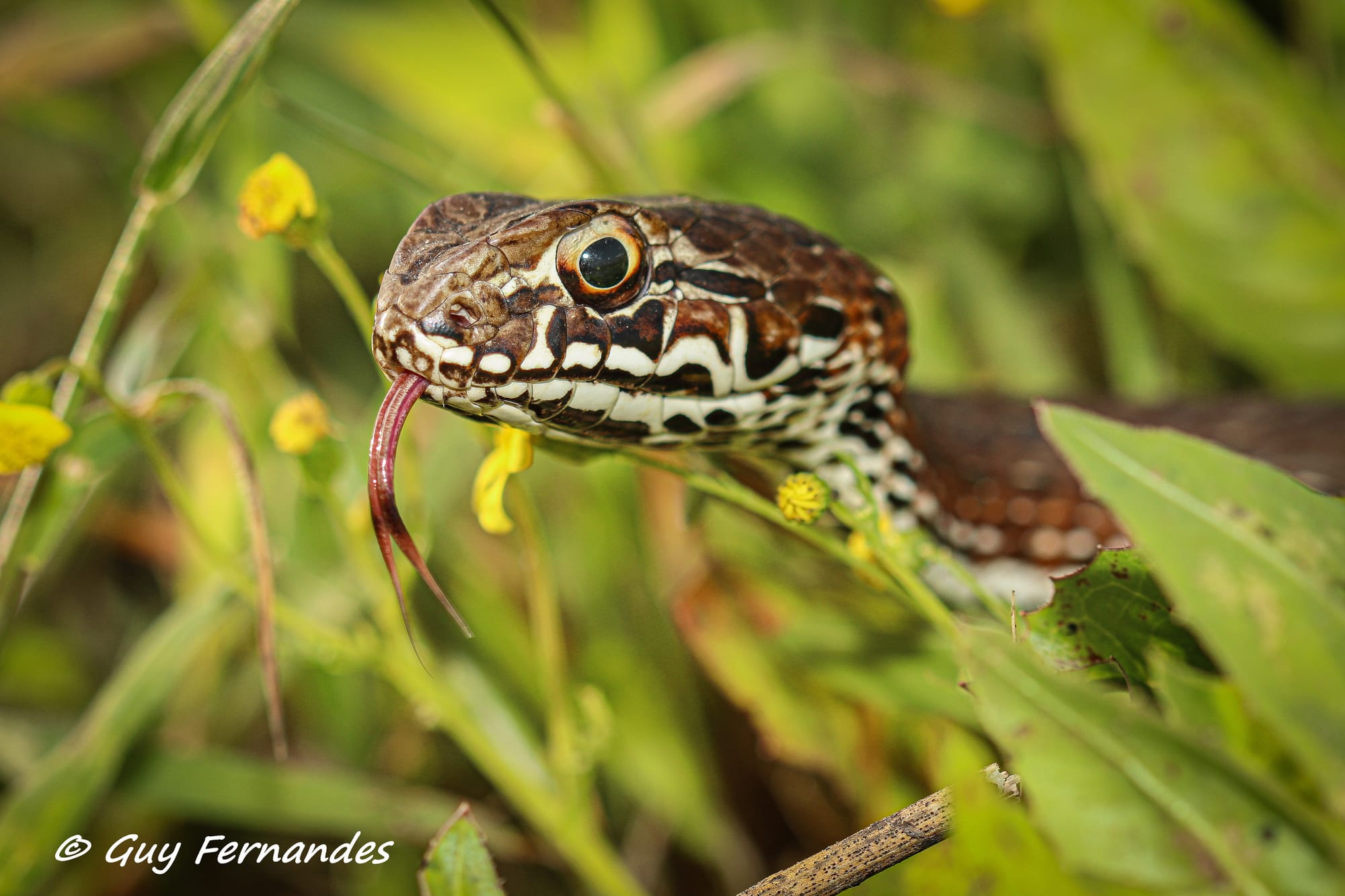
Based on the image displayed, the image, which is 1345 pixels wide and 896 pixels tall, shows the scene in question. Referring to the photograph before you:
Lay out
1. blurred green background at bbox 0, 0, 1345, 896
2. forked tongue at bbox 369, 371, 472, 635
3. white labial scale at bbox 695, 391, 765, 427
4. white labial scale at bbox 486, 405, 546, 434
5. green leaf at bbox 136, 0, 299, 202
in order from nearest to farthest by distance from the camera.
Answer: forked tongue at bbox 369, 371, 472, 635, white labial scale at bbox 486, 405, 546, 434, green leaf at bbox 136, 0, 299, 202, white labial scale at bbox 695, 391, 765, 427, blurred green background at bbox 0, 0, 1345, 896

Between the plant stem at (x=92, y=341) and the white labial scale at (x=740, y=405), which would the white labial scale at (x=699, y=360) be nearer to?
the white labial scale at (x=740, y=405)

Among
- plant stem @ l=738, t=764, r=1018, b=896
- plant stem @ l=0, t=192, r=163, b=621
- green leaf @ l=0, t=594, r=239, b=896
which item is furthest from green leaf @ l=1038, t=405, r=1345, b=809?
green leaf @ l=0, t=594, r=239, b=896

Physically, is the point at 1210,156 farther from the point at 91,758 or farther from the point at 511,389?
the point at 91,758

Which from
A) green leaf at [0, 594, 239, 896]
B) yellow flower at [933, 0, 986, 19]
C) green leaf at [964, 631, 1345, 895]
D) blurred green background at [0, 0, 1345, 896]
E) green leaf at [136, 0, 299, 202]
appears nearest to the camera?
green leaf at [964, 631, 1345, 895]

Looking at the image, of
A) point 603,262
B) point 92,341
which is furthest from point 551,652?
point 92,341

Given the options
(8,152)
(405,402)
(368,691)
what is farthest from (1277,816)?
(8,152)

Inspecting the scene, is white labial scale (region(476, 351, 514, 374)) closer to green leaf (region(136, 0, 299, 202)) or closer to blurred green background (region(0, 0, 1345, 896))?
blurred green background (region(0, 0, 1345, 896))

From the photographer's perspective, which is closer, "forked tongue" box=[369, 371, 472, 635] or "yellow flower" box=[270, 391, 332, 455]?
"forked tongue" box=[369, 371, 472, 635]
